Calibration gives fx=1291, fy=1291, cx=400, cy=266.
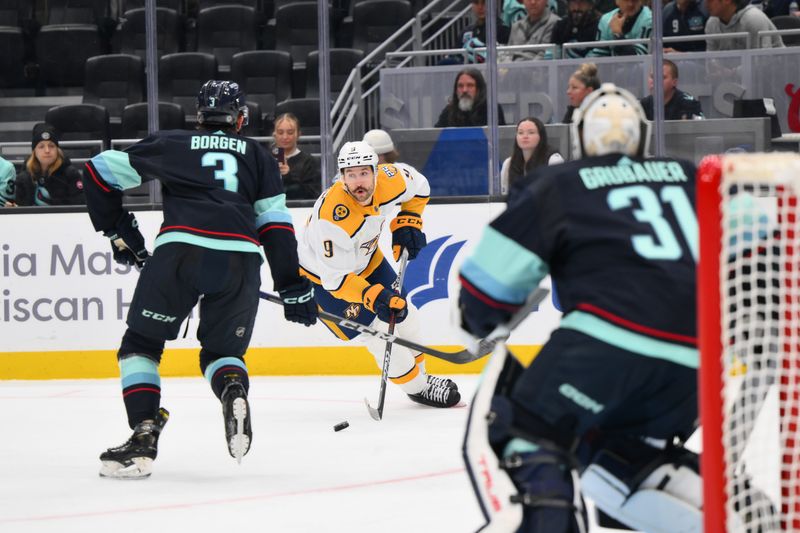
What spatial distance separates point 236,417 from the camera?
3734 millimetres

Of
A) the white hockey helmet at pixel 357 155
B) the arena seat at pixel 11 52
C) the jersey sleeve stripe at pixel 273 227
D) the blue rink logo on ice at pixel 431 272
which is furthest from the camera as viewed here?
the arena seat at pixel 11 52

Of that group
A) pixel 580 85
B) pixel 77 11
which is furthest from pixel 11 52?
pixel 580 85

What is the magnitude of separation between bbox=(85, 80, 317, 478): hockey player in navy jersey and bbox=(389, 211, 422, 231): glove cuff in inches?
53.3

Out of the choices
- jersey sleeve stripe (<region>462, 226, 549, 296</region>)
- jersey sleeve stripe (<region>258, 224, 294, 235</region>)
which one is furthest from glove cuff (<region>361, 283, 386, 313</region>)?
jersey sleeve stripe (<region>462, 226, 549, 296</region>)

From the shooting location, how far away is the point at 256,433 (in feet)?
15.6

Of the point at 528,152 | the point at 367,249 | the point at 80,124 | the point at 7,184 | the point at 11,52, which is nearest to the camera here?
the point at 367,249

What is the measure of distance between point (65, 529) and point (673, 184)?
5.95ft

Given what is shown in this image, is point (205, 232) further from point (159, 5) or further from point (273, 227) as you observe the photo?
point (159, 5)

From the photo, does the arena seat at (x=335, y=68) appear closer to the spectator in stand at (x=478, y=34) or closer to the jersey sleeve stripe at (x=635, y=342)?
the spectator in stand at (x=478, y=34)

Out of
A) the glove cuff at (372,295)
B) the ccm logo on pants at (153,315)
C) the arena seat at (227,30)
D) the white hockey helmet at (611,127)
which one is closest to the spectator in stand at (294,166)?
the glove cuff at (372,295)

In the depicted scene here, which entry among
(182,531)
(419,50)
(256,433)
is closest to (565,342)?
(182,531)

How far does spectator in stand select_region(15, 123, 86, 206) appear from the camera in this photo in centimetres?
638

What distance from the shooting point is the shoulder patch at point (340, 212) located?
5.00 meters

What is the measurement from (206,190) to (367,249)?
141cm
